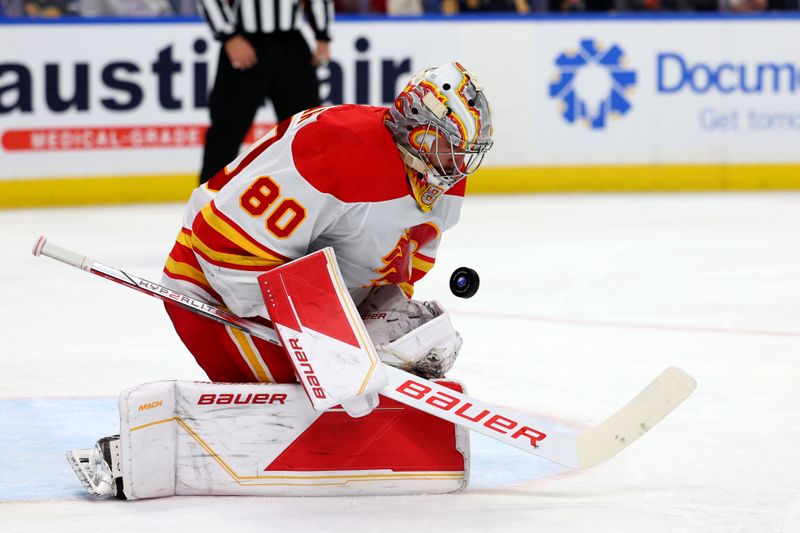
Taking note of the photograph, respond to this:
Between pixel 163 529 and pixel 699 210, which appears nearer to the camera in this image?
pixel 163 529

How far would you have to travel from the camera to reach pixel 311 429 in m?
2.26

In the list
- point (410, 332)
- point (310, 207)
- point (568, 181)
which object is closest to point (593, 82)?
point (568, 181)

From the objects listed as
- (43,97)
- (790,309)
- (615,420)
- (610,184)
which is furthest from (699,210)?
(615,420)

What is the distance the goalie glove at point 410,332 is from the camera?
2326mm

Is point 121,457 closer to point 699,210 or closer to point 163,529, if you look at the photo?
point 163,529

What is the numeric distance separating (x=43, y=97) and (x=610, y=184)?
284cm

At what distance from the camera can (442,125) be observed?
7.34ft

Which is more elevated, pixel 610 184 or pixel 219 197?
pixel 219 197

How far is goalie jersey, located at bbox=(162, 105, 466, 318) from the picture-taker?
221 cm

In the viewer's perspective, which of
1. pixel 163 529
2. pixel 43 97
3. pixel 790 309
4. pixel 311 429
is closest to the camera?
pixel 163 529

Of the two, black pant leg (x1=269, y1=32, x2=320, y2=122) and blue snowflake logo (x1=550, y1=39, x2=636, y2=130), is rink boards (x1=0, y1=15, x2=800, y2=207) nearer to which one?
blue snowflake logo (x1=550, y1=39, x2=636, y2=130)

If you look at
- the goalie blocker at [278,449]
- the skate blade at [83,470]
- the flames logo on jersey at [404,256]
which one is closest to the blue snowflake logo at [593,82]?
the flames logo on jersey at [404,256]

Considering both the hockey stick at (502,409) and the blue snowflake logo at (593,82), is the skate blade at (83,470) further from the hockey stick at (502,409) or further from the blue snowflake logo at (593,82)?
the blue snowflake logo at (593,82)

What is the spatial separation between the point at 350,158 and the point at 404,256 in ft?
0.88
